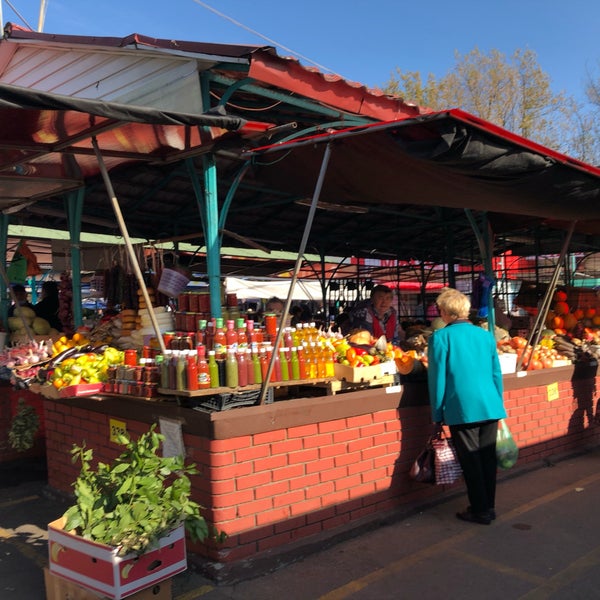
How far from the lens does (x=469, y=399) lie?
4.41 m

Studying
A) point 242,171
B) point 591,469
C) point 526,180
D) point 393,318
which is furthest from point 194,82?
point 591,469

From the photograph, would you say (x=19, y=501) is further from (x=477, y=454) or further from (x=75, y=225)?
(x=477, y=454)

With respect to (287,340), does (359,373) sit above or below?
below

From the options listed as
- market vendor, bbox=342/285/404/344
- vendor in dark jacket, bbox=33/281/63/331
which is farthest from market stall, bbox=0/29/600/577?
vendor in dark jacket, bbox=33/281/63/331

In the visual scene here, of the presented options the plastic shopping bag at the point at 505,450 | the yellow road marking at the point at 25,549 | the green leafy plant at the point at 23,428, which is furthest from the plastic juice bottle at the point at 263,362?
the green leafy plant at the point at 23,428

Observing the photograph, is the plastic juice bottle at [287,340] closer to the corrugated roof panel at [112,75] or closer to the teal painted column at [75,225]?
the corrugated roof panel at [112,75]

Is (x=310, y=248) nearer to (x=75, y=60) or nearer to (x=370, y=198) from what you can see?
(x=370, y=198)

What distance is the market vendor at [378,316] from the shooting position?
6414 millimetres

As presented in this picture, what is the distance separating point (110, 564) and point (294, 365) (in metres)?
1.83

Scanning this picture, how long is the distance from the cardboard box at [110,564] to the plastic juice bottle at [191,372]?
870 mm

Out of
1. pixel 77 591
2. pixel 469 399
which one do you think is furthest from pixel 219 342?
pixel 469 399

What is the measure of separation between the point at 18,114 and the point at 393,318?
14.3 ft

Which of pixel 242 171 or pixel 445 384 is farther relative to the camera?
pixel 242 171

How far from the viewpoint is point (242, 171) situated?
5.11 m
